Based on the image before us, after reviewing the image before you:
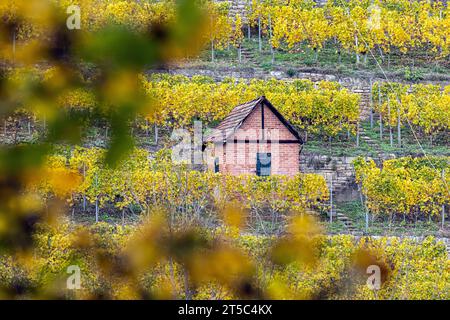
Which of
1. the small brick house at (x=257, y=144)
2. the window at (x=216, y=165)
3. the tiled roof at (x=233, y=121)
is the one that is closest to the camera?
the tiled roof at (x=233, y=121)

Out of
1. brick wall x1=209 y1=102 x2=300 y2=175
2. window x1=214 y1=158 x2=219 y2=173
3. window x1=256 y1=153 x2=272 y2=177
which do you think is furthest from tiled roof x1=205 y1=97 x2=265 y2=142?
window x1=256 y1=153 x2=272 y2=177

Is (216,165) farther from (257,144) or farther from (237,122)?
(237,122)

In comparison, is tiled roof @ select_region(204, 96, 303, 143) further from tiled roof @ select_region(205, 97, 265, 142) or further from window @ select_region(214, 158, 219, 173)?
window @ select_region(214, 158, 219, 173)

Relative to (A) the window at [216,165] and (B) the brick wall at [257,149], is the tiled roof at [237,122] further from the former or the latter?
(A) the window at [216,165]

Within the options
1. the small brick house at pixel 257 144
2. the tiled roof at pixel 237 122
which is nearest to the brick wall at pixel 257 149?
the small brick house at pixel 257 144

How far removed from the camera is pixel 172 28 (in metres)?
2.17

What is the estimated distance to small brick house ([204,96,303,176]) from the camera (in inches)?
696

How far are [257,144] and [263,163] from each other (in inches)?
15.7

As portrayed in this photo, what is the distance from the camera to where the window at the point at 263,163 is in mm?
18016

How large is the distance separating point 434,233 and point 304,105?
15.1 ft

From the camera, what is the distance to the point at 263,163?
712 inches

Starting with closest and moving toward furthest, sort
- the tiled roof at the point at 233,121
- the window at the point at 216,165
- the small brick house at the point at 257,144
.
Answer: the tiled roof at the point at 233,121
the small brick house at the point at 257,144
the window at the point at 216,165

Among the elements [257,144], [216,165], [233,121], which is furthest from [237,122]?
[216,165]
